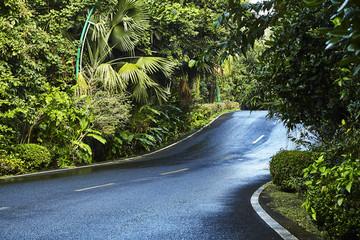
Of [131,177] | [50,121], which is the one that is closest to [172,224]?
[131,177]

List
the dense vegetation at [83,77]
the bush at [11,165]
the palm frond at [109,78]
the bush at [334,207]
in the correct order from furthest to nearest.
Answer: the palm frond at [109,78] < the dense vegetation at [83,77] < the bush at [11,165] < the bush at [334,207]

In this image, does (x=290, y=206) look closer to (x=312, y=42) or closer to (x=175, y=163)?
(x=312, y=42)

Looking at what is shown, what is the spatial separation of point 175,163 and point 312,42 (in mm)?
10587

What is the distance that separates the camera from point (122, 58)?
18.3 metres

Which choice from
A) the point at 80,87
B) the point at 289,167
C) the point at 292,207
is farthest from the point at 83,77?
the point at 292,207

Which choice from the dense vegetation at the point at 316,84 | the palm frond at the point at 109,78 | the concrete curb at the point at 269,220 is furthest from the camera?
the palm frond at the point at 109,78

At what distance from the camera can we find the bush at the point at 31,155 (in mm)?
13000

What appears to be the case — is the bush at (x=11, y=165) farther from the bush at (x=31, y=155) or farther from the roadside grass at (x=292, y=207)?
the roadside grass at (x=292, y=207)

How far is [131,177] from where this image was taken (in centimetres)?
1159

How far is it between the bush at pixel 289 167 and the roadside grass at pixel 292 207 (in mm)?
237

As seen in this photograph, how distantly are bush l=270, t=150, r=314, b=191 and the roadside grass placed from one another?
0.24 meters

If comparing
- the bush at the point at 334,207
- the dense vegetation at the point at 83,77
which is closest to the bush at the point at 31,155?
the dense vegetation at the point at 83,77

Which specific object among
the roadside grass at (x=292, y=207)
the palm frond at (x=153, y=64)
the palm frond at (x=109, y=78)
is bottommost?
the roadside grass at (x=292, y=207)

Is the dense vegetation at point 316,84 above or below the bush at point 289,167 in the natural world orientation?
above
